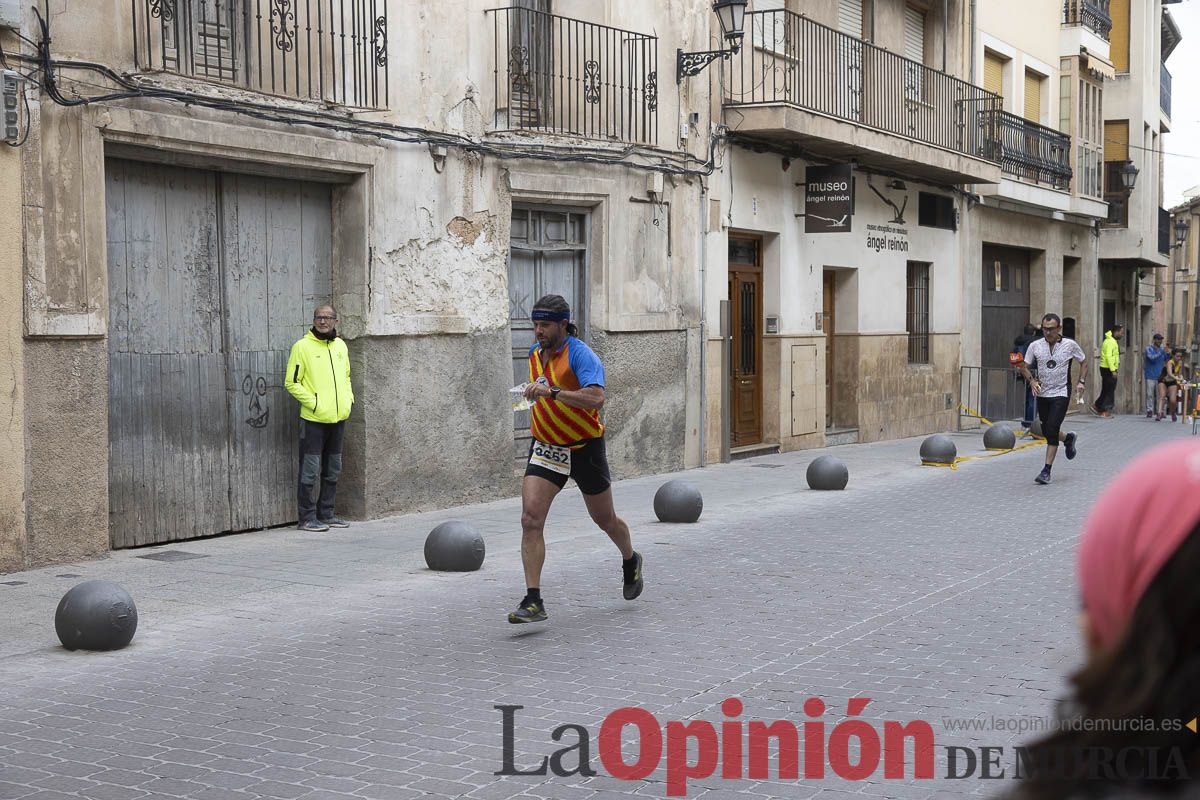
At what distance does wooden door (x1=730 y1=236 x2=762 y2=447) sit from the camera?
18.4m

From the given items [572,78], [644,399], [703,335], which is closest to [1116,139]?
[703,335]

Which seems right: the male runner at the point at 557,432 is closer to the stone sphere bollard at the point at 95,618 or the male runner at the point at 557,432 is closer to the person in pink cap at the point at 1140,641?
the stone sphere bollard at the point at 95,618

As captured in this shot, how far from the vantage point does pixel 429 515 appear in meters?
12.8

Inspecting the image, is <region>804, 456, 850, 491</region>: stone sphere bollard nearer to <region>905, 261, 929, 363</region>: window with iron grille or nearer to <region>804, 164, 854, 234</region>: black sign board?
<region>804, 164, 854, 234</region>: black sign board

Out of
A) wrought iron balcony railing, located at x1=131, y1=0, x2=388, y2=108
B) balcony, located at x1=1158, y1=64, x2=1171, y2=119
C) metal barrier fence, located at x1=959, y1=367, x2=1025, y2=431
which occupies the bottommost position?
metal barrier fence, located at x1=959, y1=367, x2=1025, y2=431

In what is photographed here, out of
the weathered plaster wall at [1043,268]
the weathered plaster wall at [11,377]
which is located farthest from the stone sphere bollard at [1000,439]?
the weathered plaster wall at [11,377]

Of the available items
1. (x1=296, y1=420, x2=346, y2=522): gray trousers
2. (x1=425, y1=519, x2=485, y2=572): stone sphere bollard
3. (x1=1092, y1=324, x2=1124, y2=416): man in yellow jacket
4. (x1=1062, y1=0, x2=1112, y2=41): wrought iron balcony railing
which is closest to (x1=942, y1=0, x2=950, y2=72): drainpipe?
(x1=1062, y1=0, x2=1112, y2=41): wrought iron balcony railing

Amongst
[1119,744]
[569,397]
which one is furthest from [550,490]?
[1119,744]

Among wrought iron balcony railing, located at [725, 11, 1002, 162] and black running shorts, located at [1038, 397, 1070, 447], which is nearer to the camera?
black running shorts, located at [1038, 397, 1070, 447]

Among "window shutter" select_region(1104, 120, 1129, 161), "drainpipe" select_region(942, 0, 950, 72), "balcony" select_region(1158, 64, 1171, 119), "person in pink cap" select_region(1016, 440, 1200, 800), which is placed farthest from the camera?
"balcony" select_region(1158, 64, 1171, 119)

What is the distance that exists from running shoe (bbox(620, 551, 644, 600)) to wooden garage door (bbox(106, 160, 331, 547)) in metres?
4.29

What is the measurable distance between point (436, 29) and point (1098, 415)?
22582mm

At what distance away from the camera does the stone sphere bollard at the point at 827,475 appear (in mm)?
14367

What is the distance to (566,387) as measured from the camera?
7.73m
